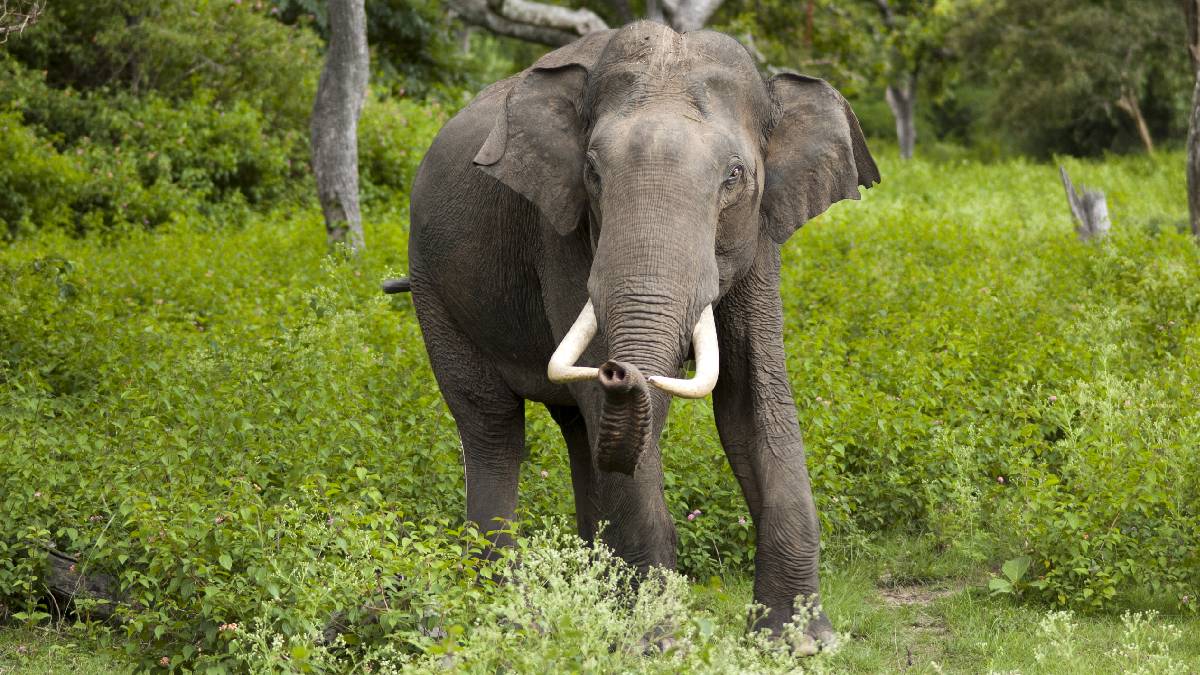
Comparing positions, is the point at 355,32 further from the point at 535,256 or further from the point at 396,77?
the point at 396,77

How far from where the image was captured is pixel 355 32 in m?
13.0

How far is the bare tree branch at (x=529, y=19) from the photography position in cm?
1722

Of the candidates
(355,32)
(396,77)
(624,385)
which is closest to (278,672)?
(624,385)

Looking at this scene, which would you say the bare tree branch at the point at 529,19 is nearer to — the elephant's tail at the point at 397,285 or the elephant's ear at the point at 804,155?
the elephant's tail at the point at 397,285

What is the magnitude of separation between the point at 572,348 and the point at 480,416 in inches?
78.4

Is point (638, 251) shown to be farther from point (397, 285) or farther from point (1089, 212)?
point (1089, 212)

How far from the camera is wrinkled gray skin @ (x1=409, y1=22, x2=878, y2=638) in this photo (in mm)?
4852

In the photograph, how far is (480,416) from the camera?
6938mm

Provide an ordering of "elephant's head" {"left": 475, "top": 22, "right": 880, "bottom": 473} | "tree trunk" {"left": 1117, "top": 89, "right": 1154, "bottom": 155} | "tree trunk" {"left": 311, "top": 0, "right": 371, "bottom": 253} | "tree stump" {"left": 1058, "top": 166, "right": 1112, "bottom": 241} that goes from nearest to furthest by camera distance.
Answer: "elephant's head" {"left": 475, "top": 22, "right": 880, "bottom": 473} < "tree trunk" {"left": 311, "top": 0, "right": 371, "bottom": 253} < "tree stump" {"left": 1058, "top": 166, "right": 1112, "bottom": 241} < "tree trunk" {"left": 1117, "top": 89, "right": 1154, "bottom": 155}

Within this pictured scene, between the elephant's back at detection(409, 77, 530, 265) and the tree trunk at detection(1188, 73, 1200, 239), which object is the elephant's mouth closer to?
the elephant's back at detection(409, 77, 530, 265)

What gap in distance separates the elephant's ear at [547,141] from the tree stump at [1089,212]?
896cm

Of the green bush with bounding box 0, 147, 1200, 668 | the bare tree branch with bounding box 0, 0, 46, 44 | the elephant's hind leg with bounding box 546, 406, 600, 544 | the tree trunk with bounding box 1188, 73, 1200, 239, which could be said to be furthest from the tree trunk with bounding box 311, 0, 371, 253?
the tree trunk with bounding box 1188, 73, 1200, 239

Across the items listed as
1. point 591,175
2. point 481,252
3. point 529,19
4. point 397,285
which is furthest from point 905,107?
point 591,175

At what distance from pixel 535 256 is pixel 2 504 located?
2.37 metres
